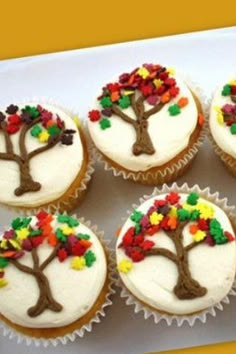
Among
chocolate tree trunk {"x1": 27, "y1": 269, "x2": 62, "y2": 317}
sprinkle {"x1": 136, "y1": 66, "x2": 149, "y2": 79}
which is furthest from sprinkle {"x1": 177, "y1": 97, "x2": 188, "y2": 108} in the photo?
chocolate tree trunk {"x1": 27, "y1": 269, "x2": 62, "y2": 317}

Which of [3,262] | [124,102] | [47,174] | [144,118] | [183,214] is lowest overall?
[3,262]

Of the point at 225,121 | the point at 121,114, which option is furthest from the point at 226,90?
the point at 121,114

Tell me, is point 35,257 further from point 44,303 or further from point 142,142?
point 142,142

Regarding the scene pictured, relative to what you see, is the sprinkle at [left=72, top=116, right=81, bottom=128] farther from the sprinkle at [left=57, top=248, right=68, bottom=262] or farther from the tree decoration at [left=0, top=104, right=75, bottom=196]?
the sprinkle at [left=57, top=248, right=68, bottom=262]

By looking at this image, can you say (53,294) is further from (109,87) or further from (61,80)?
(61,80)

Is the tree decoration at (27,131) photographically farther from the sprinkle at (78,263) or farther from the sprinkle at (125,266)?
the sprinkle at (125,266)

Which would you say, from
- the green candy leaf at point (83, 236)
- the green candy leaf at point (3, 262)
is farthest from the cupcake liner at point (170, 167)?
the green candy leaf at point (3, 262)

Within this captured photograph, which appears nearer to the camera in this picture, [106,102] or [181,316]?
[181,316]

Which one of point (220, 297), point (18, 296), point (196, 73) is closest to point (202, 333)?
point (220, 297)
